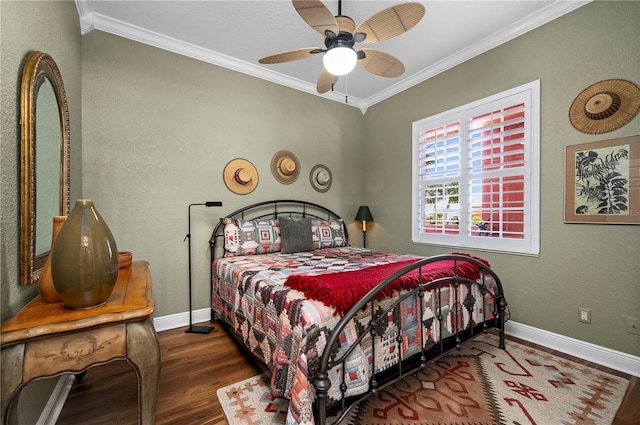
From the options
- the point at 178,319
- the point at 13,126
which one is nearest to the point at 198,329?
the point at 178,319

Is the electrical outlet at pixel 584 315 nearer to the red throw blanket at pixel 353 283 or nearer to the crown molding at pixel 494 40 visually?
the red throw blanket at pixel 353 283

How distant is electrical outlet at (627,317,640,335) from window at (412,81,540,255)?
73 centimetres

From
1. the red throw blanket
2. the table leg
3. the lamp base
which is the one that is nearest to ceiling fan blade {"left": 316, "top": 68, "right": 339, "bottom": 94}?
the red throw blanket

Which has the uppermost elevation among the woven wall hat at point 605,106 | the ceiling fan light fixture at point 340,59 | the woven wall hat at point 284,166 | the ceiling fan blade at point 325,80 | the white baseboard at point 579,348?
the ceiling fan blade at point 325,80

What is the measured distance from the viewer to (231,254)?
114 inches

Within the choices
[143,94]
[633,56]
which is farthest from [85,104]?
[633,56]

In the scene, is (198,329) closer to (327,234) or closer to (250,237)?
(250,237)

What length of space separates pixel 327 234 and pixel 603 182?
257 centimetres

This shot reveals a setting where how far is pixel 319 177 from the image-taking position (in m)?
3.94

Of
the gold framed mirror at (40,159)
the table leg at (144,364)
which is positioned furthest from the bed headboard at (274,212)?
the table leg at (144,364)

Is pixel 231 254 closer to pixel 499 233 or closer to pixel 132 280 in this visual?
pixel 132 280

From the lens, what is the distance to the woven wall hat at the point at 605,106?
202cm

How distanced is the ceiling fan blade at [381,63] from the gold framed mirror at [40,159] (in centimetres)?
195

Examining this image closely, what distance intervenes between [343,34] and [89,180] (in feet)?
8.34
